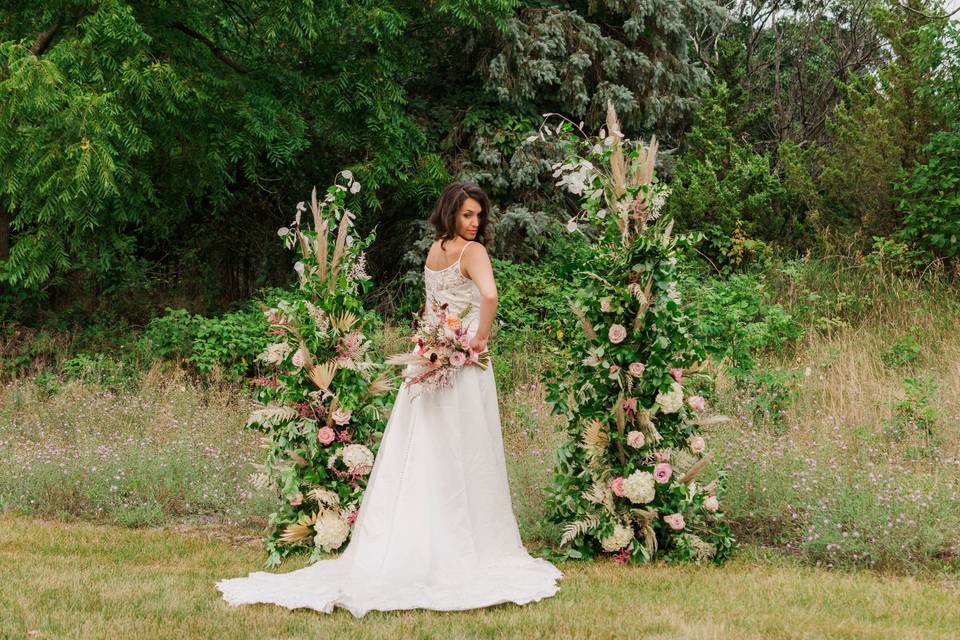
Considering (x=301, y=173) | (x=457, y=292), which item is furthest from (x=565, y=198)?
(x=457, y=292)

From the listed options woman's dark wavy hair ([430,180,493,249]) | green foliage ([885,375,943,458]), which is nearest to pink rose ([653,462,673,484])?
woman's dark wavy hair ([430,180,493,249])

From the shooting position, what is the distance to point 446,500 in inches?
193

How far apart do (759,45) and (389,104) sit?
11.5 metres

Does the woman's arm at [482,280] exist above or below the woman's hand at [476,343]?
above

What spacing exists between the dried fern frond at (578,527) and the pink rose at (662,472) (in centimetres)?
46

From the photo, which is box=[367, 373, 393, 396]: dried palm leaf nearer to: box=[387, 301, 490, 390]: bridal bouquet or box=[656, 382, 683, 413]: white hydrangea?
box=[387, 301, 490, 390]: bridal bouquet

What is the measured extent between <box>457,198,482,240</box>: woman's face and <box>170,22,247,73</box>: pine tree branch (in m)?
7.03

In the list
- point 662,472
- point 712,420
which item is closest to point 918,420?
point 712,420

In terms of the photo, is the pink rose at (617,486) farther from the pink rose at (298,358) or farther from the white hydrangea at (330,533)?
the pink rose at (298,358)

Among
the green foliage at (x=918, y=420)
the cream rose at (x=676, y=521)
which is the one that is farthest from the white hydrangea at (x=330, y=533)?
the green foliage at (x=918, y=420)

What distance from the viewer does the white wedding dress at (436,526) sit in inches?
178

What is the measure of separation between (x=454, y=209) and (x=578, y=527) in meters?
2.02

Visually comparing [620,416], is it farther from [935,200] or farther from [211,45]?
[935,200]

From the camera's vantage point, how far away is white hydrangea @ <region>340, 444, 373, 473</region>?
18.4 ft
